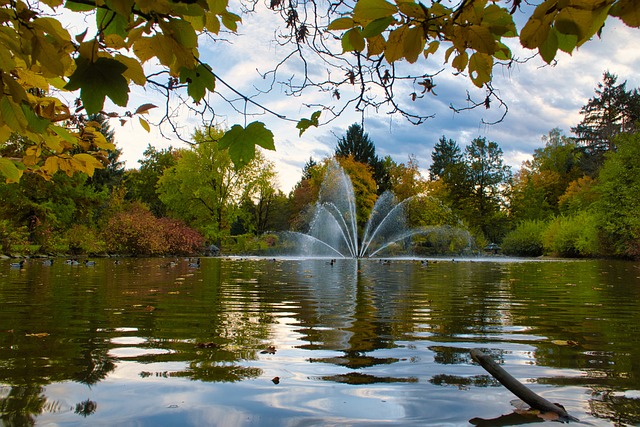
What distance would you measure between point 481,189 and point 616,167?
2275 cm

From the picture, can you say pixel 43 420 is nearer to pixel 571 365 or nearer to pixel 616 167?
pixel 571 365

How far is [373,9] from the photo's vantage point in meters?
1.23

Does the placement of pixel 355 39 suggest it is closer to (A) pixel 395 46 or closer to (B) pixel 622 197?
(A) pixel 395 46

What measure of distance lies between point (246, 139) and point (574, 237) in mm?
36129

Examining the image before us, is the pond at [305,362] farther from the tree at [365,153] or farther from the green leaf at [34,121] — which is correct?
the tree at [365,153]

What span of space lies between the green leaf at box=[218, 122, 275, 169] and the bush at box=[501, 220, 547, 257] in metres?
40.3

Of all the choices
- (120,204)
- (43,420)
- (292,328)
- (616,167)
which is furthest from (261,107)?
(120,204)

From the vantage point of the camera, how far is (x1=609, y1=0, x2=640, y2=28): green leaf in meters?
1.09

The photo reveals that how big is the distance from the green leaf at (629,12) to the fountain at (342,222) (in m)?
33.7

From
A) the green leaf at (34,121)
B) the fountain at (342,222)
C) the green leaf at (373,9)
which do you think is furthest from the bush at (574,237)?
the green leaf at (34,121)

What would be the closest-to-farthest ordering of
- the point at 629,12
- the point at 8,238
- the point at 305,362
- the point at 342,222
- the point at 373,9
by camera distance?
the point at 629,12 → the point at 373,9 → the point at 305,362 → the point at 8,238 → the point at 342,222

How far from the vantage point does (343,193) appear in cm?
4397

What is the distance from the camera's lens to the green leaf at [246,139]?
150 centimetres

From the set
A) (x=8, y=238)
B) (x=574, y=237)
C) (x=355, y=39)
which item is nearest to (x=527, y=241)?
(x=574, y=237)
